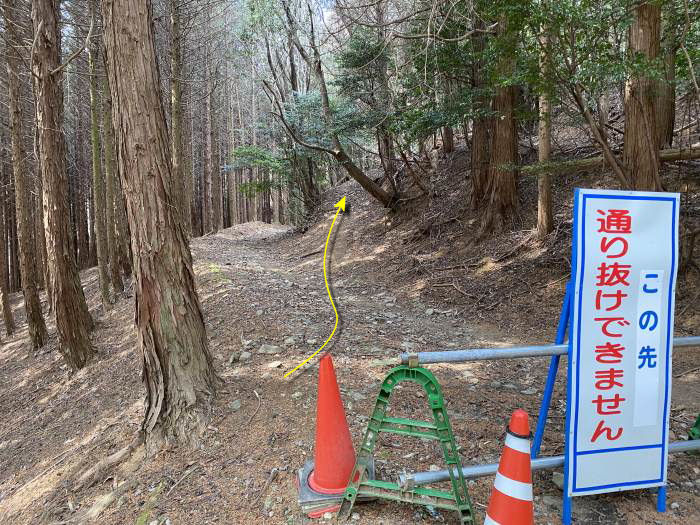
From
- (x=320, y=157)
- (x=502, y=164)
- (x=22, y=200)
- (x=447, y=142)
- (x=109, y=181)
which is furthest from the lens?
(x=320, y=157)

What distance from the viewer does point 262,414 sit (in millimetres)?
4070

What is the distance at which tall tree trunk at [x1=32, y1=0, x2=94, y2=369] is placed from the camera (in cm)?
738

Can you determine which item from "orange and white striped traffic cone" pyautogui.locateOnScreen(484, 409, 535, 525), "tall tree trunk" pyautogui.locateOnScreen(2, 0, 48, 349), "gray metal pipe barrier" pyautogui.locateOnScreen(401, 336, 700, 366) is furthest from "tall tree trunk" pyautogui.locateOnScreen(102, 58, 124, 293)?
"orange and white striped traffic cone" pyautogui.locateOnScreen(484, 409, 535, 525)

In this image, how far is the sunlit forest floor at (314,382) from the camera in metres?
3.15

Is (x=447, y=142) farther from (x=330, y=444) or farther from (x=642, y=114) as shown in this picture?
(x=330, y=444)

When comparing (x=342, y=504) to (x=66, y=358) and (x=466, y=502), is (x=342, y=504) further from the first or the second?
(x=66, y=358)

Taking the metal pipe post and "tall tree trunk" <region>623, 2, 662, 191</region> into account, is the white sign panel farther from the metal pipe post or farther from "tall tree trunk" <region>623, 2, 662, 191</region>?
"tall tree trunk" <region>623, 2, 662, 191</region>

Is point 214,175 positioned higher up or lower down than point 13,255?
higher up

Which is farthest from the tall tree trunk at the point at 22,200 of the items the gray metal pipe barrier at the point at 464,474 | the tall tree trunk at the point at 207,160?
the tall tree trunk at the point at 207,160

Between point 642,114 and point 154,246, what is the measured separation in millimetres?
5999

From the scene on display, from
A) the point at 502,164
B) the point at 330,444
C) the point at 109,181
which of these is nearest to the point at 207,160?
the point at 109,181

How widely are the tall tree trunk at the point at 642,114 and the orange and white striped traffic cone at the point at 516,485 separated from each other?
15.8ft

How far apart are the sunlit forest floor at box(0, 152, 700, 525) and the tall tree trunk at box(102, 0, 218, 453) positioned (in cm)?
35

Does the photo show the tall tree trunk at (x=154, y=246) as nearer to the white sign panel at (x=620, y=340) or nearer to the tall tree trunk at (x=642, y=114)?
the white sign panel at (x=620, y=340)
